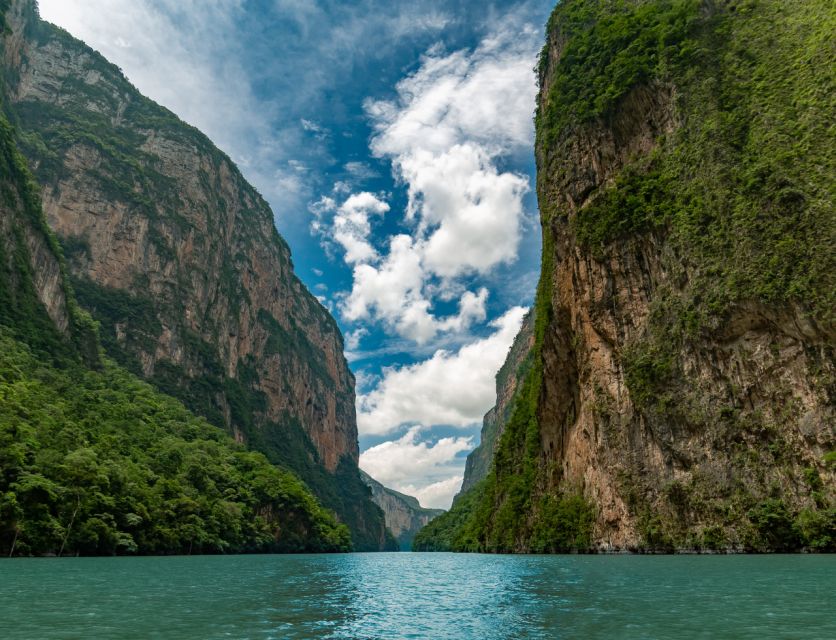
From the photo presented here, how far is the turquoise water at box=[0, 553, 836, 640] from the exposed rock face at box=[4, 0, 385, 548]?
113299mm

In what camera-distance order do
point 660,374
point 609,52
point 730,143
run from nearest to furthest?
point 660,374, point 730,143, point 609,52

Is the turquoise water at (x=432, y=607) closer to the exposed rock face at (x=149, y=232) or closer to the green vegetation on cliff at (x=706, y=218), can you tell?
the green vegetation on cliff at (x=706, y=218)

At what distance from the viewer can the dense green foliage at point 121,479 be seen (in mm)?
40531

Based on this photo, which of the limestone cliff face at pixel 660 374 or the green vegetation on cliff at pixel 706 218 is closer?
the limestone cliff face at pixel 660 374

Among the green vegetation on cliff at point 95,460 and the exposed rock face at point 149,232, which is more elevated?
the exposed rock face at point 149,232

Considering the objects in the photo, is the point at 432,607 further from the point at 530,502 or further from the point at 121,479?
the point at 530,502

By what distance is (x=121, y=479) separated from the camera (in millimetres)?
51625

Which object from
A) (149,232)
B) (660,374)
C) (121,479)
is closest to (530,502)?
(660,374)

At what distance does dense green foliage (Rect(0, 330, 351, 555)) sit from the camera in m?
40.5

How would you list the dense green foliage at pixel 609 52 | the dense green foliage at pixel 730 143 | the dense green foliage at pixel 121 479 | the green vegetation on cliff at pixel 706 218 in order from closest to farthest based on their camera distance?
the dense green foliage at pixel 121 479
the green vegetation on cliff at pixel 706 218
the dense green foliage at pixel 730 143
the dense green foliage at pixel 609 52

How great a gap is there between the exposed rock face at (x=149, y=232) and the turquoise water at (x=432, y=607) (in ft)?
372

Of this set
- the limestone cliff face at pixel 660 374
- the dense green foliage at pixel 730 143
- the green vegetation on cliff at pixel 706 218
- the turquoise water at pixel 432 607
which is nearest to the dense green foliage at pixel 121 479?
the turquoise water at pixel 432 607

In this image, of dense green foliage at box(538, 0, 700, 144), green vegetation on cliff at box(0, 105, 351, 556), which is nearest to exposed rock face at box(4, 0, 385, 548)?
green vegetation on cliff at box(0, 105, 351, 556)

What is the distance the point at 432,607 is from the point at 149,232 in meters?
143
